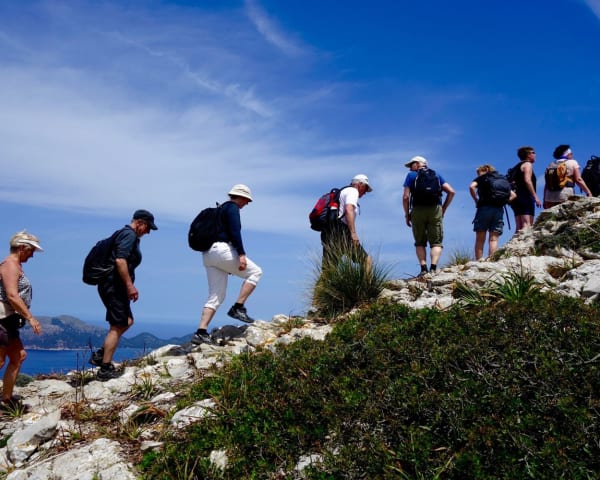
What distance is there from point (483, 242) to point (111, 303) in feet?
25.3

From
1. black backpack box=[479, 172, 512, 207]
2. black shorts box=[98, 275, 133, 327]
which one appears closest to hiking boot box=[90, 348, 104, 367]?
black shorts box=[98, 275, 133, 327]

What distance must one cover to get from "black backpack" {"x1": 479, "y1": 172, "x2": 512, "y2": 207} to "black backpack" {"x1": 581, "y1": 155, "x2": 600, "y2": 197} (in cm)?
369

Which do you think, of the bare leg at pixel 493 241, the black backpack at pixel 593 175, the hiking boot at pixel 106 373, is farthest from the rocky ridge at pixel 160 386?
the black backpack at pixel 593 175

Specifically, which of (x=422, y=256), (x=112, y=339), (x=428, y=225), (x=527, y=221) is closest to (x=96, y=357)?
(x=112, y=339)

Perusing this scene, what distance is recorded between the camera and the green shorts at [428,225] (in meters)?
10.2

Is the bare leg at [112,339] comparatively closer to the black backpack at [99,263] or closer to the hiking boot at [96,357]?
the hiking boot at [96,357]

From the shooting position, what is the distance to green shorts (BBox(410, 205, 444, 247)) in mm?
10219

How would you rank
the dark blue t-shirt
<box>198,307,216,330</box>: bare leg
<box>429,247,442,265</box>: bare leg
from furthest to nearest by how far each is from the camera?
<box>429,247,442,265</box>: bare leg < <box>198,307,216,330</box>: bare leg < the dark blue t-shirt

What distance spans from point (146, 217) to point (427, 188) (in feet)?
17.2

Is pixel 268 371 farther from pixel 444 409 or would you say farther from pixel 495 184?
pixel 495 184

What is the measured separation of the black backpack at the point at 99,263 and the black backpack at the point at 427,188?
5.55m

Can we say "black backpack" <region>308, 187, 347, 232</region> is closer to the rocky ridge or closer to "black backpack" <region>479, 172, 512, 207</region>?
the rocky ridge

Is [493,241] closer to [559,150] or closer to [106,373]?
[559,150]

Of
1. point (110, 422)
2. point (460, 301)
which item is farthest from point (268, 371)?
point (460, 301)
